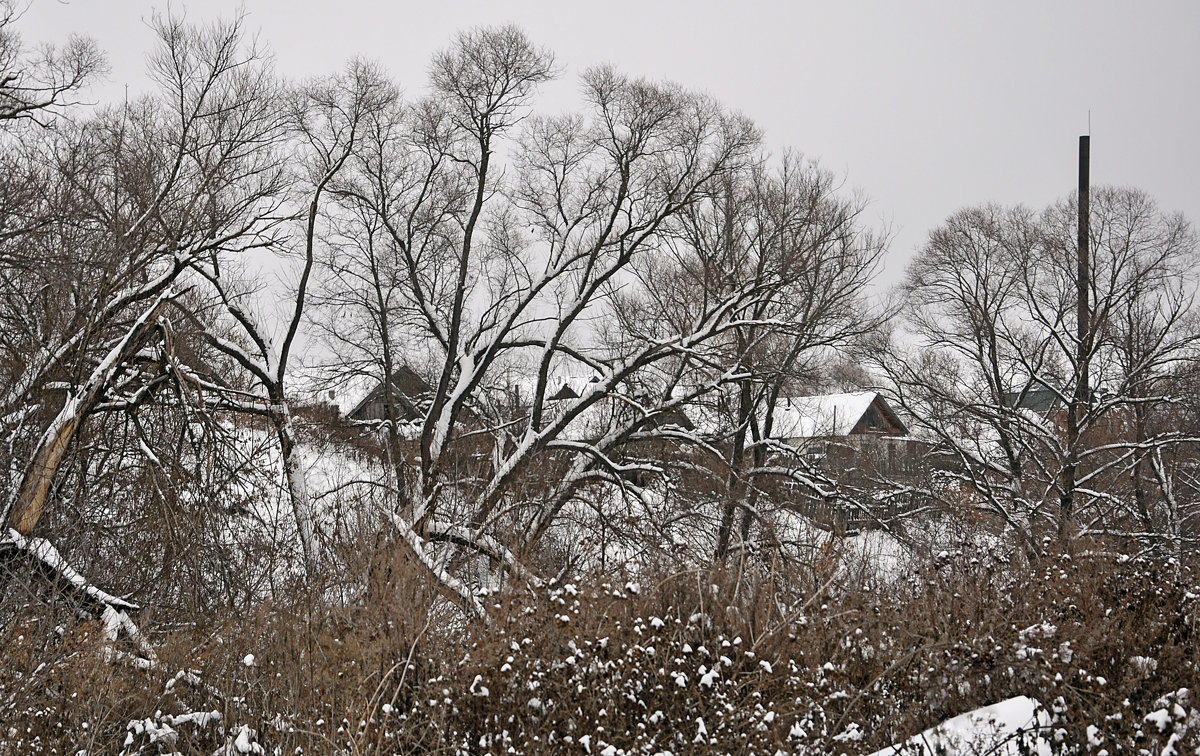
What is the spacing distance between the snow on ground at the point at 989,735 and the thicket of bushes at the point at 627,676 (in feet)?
0.36

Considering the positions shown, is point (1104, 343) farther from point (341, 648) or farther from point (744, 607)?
point (341, 648)

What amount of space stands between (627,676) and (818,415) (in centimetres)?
2586

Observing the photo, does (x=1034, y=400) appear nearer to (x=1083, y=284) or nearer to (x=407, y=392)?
(x=1083, y=284)

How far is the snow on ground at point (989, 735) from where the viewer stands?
4629 millimetres

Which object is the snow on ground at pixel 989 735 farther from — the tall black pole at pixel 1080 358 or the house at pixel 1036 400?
the house at pixel 1036 400

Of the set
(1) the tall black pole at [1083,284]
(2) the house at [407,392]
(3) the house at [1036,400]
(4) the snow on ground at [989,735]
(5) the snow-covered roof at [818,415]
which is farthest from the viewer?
(5) the snow-covered roof at [818,415]

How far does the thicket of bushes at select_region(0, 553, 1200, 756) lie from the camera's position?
5145 mm

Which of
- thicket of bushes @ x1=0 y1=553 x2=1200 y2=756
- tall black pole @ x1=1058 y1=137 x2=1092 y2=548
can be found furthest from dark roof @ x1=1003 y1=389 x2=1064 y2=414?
thicket of bushes @ x1=0 y1=553 x2=1200 y2=756

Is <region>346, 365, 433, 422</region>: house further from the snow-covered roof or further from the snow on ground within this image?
the snow on ground

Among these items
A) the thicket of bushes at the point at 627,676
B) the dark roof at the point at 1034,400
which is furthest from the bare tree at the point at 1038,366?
the thicket of bushes at the point at 627,676

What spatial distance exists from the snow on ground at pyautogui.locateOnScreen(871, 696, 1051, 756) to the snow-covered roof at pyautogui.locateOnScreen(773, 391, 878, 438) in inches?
567

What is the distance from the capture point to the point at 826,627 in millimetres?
6383

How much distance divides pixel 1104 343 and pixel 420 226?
16.6 m

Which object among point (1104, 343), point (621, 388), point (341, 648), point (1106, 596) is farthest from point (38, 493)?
point (1104, 343)
